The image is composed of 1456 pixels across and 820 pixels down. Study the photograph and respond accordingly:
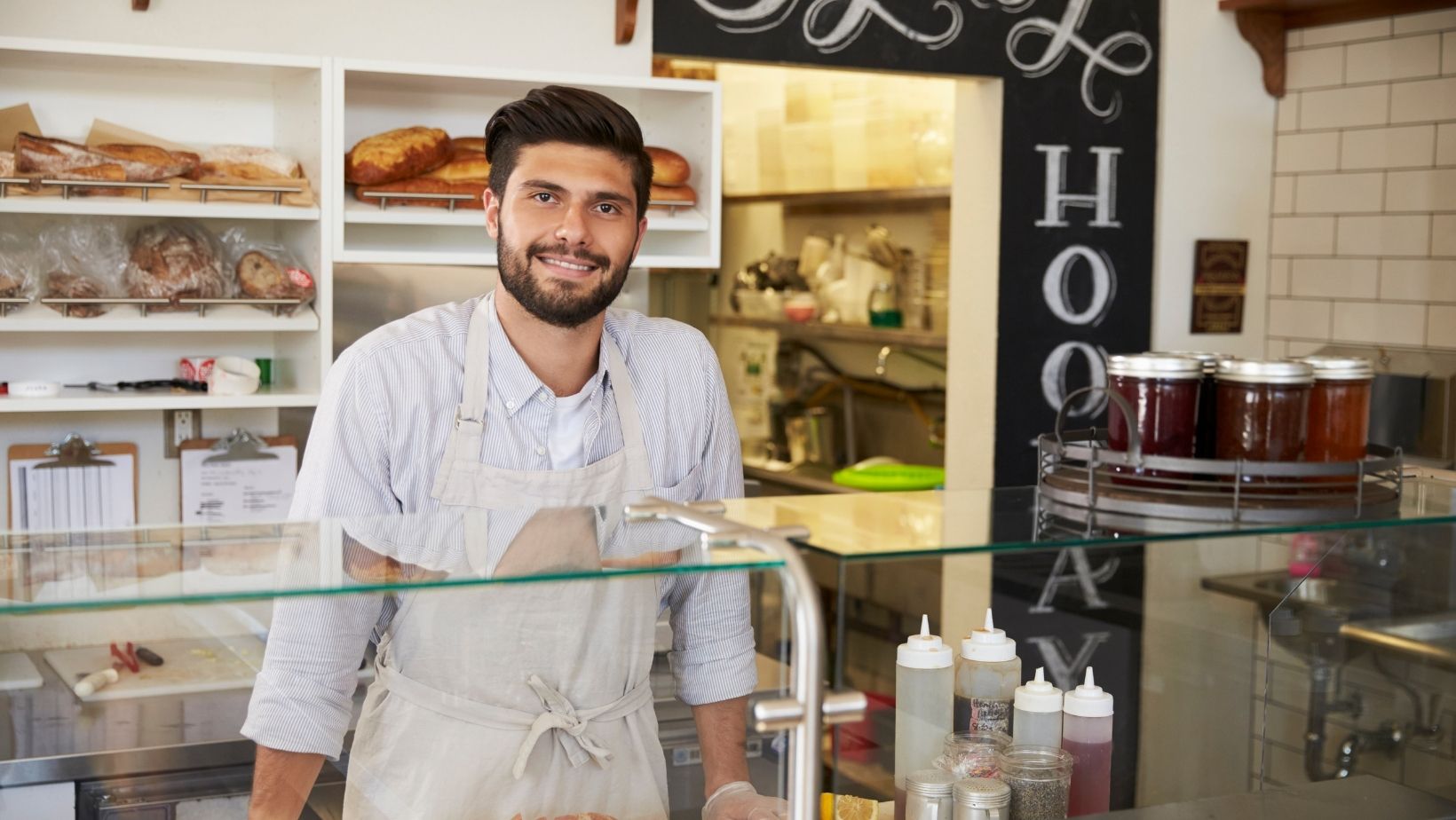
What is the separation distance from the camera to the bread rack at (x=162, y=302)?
→ 2.90 m

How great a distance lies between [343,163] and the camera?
10.2 feet

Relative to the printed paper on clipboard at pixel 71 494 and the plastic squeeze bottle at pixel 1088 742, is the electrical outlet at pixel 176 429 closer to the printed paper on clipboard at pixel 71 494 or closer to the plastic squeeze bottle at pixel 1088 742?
the printed paper on clipboard at pixel 71 494

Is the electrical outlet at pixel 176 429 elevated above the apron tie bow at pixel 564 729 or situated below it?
above

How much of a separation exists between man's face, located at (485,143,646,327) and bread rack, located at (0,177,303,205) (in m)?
1.16

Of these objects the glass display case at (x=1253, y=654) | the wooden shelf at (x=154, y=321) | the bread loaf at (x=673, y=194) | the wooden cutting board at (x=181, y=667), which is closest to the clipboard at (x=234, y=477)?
the wooden shelf at (x=154, y=321)

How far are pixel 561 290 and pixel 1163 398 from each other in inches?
31.5

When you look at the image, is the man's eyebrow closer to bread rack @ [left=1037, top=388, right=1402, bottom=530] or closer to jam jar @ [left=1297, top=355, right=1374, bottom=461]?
bread rack @ [left=1037, top=388, right=1402, bottom=530]

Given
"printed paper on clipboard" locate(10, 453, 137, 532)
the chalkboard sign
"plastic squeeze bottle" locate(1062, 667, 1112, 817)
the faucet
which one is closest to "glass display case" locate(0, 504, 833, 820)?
"plastic squeeze bottle" locate(1062, 667, 1112, 817)

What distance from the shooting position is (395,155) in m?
3.13

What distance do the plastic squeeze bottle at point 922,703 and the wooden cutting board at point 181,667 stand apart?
650 millimetres

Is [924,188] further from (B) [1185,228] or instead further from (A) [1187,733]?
(A) [1187,733]

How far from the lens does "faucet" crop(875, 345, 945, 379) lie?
550 cm

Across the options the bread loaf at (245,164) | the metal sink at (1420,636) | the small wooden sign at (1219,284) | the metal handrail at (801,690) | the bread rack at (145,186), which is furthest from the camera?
the small wooden sign at (1219,284)

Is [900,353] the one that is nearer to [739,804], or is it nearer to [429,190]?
[429,190]
